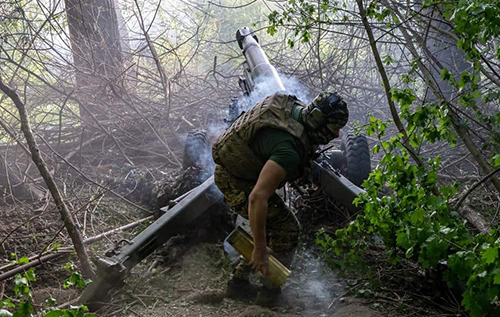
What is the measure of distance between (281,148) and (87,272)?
2016 mm

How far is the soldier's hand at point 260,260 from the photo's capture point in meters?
3.40

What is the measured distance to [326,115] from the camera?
3.41 metres

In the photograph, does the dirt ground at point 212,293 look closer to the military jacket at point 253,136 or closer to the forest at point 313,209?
the forest at point 313,209

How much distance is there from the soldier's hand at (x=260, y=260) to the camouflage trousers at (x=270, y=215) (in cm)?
48

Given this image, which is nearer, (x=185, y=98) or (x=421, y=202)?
(x=421, y=202)

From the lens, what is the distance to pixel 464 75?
266 centimetres

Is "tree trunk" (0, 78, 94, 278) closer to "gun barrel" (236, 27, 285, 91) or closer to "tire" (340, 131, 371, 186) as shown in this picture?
"gun barrel" (236, 27, 285, 91)

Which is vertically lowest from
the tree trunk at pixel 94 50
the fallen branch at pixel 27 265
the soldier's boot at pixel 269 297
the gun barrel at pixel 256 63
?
the soldier's boot at pixel 269 297

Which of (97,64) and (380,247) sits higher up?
(97,64)

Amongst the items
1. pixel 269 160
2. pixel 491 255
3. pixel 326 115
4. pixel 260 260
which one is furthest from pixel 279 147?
pixel 491 255

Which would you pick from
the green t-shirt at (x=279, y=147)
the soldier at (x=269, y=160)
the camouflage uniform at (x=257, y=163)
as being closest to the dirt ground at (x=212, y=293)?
the soldier at (x=269, y=160)

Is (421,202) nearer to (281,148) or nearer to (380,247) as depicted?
(281,148)

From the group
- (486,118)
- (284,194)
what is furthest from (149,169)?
(486,118)

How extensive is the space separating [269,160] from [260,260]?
31.0 inches
